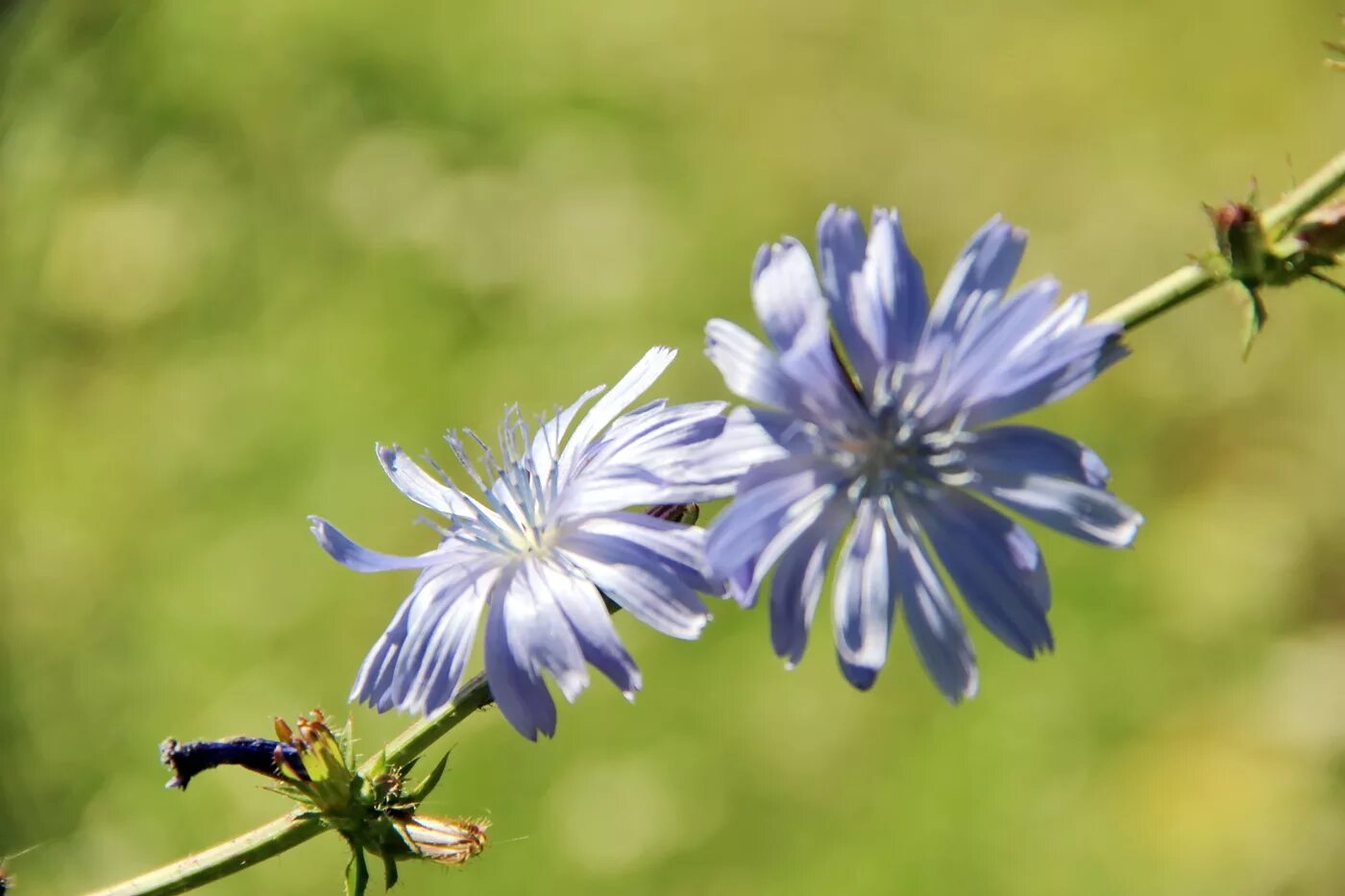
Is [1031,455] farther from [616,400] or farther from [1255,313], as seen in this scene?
[616,400]

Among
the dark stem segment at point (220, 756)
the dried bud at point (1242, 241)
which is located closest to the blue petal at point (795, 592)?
the dried bud at point (1242, 241)

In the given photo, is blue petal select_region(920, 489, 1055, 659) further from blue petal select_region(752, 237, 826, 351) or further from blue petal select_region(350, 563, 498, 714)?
blue petal select_region(350, 563, 498, 714)

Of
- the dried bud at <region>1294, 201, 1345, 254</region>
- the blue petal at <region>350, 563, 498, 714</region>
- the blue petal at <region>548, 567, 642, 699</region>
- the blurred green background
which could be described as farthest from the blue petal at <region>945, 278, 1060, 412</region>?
the blurred green background

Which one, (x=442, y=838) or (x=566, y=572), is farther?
(x=442, y=838)

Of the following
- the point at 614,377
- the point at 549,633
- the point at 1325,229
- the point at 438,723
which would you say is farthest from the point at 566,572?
the point at 614,377

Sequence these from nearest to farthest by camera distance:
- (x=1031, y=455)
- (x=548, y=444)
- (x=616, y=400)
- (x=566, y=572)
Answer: (x=1031, y=455) → (x=566, y=572) → (x=616, y=400) → (x=548, y=444)

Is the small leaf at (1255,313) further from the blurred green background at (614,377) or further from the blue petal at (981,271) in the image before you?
the blurred green background at (614,377)
